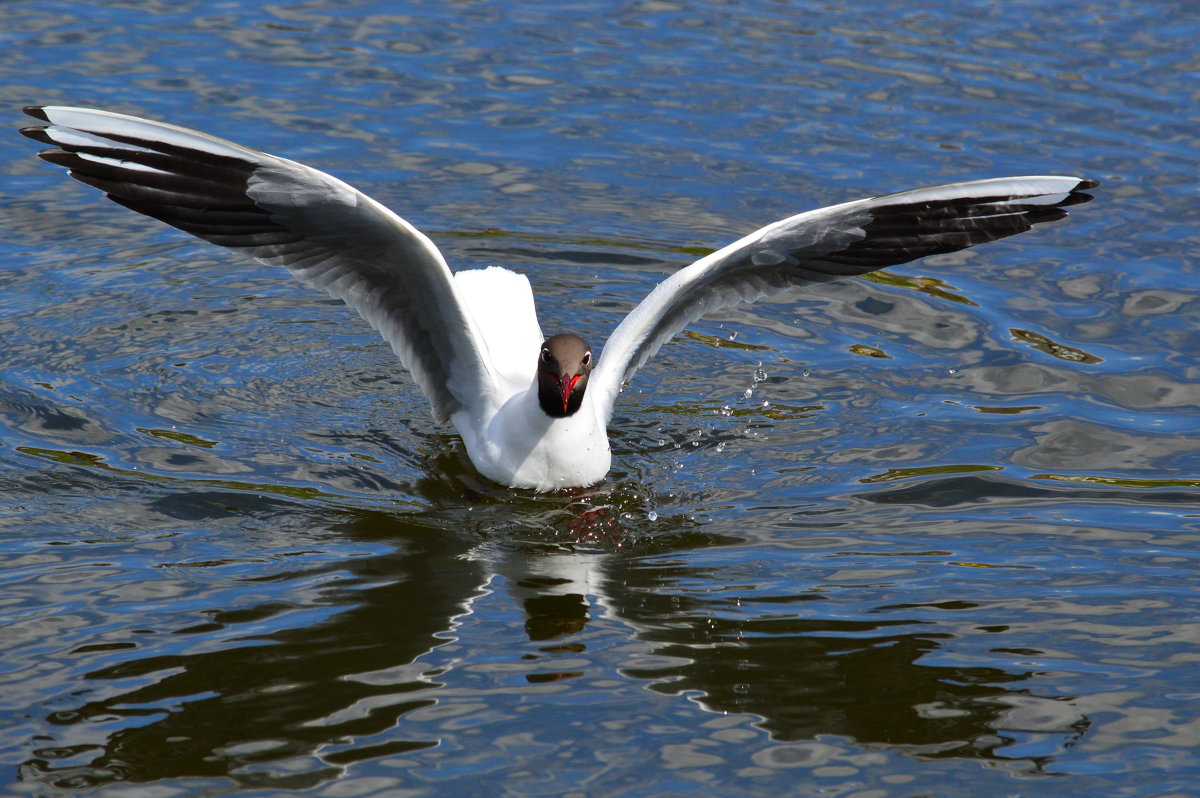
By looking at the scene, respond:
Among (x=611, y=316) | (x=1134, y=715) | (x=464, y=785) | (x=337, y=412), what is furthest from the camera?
(x=611, y=316)

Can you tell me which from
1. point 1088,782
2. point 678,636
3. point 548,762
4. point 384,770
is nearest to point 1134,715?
point 1088,782

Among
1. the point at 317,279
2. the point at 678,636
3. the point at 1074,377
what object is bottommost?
the point at 678,636

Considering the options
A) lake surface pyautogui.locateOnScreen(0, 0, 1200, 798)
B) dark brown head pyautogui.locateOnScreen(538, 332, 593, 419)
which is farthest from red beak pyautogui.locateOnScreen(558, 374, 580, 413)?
lake surface pyautogui.locateOnScreen(0, 0, 1200, 798)

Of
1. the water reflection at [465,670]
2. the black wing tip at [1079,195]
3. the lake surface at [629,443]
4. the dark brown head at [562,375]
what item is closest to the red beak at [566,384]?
the dark brown head at [562,375]

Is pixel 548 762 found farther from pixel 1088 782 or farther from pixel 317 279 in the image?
pixel 317 279

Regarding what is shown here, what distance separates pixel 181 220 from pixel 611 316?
3547 millimetres

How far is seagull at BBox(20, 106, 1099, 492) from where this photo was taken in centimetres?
627

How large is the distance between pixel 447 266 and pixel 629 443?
1.56m

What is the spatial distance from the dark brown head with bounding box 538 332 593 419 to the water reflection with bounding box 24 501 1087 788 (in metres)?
0.99

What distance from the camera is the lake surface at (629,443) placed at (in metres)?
5.18

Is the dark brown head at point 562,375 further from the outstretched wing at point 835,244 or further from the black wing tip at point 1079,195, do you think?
the black wing tip at point 1079,195

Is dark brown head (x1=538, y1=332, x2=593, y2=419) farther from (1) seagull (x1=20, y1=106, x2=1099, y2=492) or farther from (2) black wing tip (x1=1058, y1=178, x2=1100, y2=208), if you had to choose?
(2) black wing tip (x1=1058, y1=178, x2=1100, y2=208)

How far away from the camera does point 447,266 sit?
279 inches

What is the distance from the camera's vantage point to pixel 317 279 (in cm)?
726
